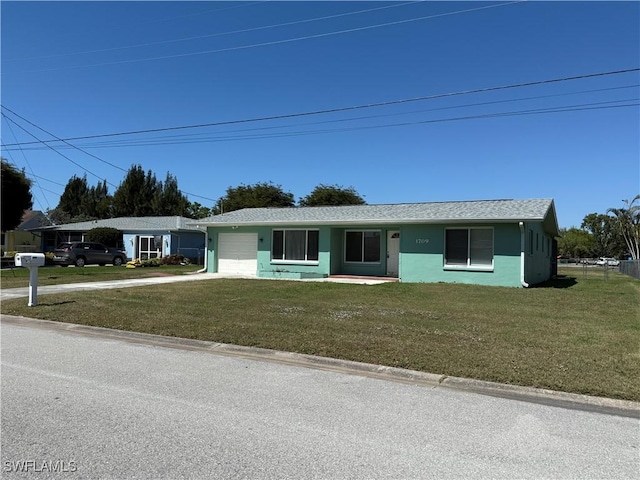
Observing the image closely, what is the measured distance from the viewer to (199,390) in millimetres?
5250

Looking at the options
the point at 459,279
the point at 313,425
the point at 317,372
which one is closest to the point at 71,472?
the point at 313,425

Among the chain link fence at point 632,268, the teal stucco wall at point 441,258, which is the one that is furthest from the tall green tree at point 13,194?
the chain link fence at point 632,268

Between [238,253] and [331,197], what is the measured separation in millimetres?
36148

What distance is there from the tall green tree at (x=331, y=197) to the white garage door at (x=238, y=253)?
1353 inches

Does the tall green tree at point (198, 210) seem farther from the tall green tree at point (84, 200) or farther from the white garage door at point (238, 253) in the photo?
the white garage door at point (238, 253)

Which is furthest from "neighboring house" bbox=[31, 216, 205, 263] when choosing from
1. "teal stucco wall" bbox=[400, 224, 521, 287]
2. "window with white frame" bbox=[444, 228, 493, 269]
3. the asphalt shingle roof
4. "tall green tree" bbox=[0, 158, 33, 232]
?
"window with white frame" bbox=[444, 228, 493, 269]

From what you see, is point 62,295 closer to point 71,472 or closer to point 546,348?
point 71,472

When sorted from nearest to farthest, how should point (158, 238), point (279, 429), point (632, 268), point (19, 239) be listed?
point (279, 429) → point (632, 268) → point (158, 238) → point (19, 239)

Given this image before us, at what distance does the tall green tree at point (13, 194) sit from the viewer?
34.0 m

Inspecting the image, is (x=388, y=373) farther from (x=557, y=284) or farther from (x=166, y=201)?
(x=166, y=201)

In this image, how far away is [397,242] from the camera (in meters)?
20.1

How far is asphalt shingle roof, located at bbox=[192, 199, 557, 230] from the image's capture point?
17.2 metres

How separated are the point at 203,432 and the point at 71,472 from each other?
3.41 feet

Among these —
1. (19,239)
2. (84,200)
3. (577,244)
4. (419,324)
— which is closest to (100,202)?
(84,200)
